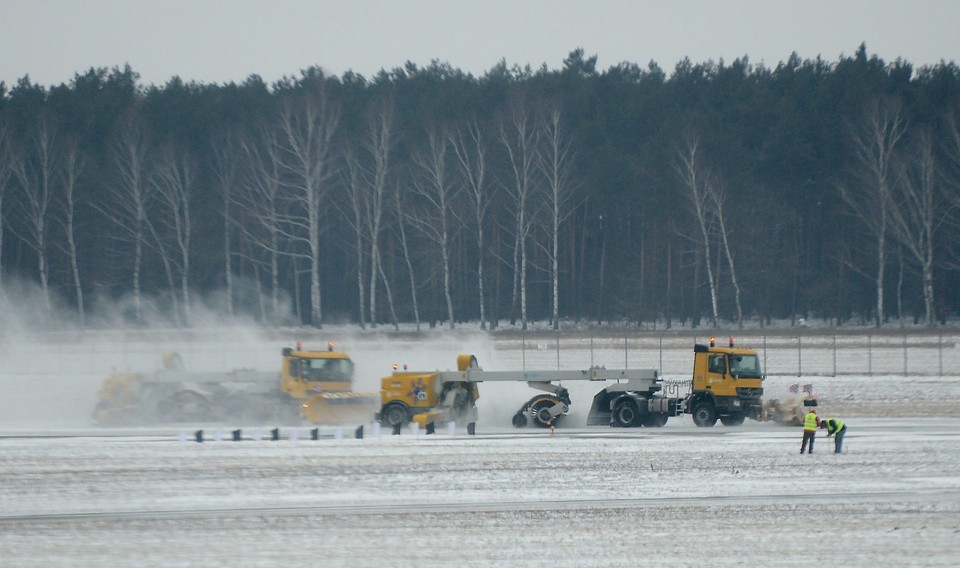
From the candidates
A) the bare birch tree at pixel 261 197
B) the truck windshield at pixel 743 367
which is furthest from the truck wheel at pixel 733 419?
the bare birch tree at pixel 261 197

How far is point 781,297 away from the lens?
8238 cm

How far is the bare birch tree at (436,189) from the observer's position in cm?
8056

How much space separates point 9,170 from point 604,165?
43.7 metres

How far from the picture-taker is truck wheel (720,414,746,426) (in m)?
33.9

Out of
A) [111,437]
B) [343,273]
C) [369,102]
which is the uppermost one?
[369,102]

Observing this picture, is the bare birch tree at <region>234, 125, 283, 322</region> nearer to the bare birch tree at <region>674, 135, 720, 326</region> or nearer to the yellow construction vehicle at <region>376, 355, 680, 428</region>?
the bare birch tree at <region>674, 135, 720, 326</region>

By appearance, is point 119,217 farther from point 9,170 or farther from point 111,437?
point 111,437

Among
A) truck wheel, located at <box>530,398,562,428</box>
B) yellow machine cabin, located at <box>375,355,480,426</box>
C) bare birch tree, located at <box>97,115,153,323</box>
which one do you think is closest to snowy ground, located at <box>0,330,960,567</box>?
yellow machine cabin, located at <box>375,355,480,426</box>

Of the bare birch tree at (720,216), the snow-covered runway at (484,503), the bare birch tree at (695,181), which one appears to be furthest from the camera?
the bare birch tree at (695,181)

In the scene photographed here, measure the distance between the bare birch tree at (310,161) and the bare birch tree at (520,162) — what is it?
12.4 m

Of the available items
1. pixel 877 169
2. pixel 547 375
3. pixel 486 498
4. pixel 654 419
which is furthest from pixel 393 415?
pixel 877 169

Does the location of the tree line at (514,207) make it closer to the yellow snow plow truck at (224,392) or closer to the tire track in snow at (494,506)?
the yellow snow plow truck at (224,392)

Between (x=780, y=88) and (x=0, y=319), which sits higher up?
(x=780, y=88)

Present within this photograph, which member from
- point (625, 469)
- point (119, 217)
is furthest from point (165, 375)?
point (119, 217)
